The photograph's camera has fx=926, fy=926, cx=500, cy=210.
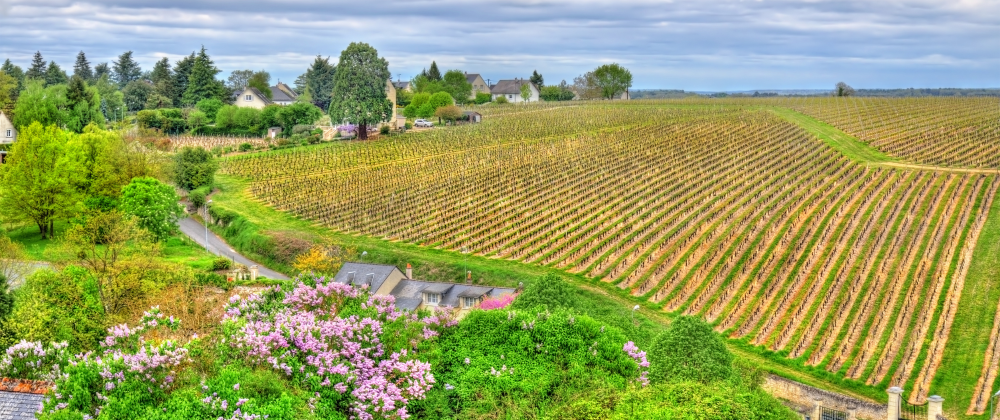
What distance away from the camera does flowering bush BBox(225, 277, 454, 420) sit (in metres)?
20.6

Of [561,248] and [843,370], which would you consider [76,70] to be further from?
[843,370]

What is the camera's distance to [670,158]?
7131cm

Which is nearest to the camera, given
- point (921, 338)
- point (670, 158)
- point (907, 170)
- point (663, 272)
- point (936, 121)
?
point (921, 338)

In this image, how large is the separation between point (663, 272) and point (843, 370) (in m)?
12.9

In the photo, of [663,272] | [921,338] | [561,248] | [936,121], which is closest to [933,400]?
[921,338]

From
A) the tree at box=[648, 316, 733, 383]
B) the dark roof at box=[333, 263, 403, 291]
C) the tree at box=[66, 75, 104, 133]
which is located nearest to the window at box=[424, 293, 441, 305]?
the dark roof at box=[333, 263, 403, 291]

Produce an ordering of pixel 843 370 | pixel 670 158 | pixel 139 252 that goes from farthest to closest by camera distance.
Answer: pixel 670 158 < pixel 139 252 < pixel 843 370

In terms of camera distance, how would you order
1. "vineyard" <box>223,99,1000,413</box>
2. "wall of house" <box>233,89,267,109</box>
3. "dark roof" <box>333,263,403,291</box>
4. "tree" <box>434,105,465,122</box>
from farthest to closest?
"wall of house" <box>233,89,267,109</box>, "tree" <box>434,105,465,122</box>, "dark roof" <box>333,263,403,291</box>, "vineyard" <box>223,99,1000,413</box>

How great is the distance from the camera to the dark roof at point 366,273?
4138cm

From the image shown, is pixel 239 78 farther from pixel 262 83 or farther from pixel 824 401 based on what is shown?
pixel 824 401

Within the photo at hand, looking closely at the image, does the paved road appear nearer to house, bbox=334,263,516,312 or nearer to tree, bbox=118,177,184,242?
tree, bbox=118,177,184,242

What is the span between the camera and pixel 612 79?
504 feet

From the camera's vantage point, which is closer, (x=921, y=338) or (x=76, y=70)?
(x=921, y=338)

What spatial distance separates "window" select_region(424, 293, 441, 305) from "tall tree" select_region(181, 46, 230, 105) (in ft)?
290
